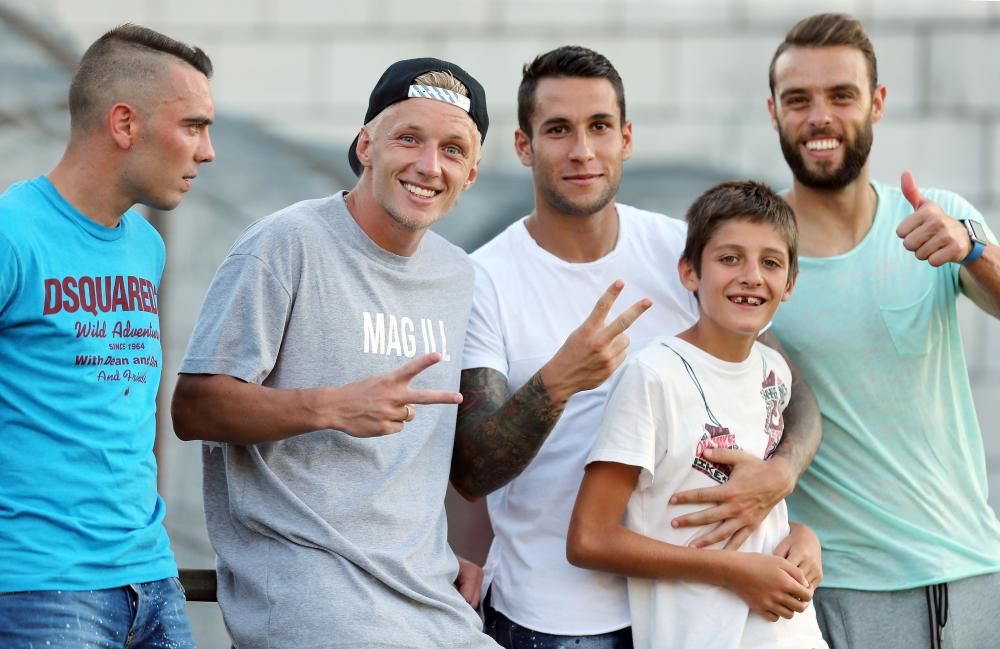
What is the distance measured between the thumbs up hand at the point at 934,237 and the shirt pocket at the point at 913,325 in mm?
238

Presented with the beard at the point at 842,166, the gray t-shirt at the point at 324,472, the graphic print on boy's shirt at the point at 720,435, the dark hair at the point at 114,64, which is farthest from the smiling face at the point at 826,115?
the dark hair at the point at 114,64

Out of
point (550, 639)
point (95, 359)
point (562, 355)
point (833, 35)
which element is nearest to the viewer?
point (95, 359)

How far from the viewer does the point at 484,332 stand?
267 centimetres

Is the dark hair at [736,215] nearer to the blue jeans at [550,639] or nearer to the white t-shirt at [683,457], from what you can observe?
the white t-shirt at [683,457]

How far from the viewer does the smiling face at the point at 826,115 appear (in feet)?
9.41

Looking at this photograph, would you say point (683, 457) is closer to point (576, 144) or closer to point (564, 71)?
point (576, 144)

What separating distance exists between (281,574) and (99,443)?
1.31 ft

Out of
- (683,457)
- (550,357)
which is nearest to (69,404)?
(550,357)

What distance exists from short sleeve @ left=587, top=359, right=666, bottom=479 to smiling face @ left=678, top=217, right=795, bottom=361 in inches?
7.2

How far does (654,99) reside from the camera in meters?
7.00

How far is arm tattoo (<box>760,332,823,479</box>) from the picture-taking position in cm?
257

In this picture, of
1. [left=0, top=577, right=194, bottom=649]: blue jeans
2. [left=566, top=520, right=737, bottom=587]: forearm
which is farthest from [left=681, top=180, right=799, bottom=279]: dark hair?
[left=0, top=577, right=194, bottom=649]: blue jeans

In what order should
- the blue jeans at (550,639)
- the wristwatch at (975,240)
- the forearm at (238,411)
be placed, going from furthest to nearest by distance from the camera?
the wristwatch at (975,240) → the blue jeans at (550,639) → the forearm at (238,411)

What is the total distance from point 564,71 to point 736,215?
561mm
